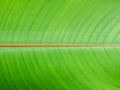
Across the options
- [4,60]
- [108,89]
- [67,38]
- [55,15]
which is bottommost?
[108,89]

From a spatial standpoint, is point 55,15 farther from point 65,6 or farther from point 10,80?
point 10,80

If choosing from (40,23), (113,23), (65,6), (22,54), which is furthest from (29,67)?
(113,23)

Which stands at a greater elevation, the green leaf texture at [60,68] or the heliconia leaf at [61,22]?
the heliconia leaf at [61,22]

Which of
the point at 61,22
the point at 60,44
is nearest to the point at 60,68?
the point at 60,44

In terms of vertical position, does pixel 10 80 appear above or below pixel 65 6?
below

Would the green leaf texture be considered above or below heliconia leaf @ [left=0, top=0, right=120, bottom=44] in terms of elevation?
below

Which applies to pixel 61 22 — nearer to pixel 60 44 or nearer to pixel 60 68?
pixel 60 44
